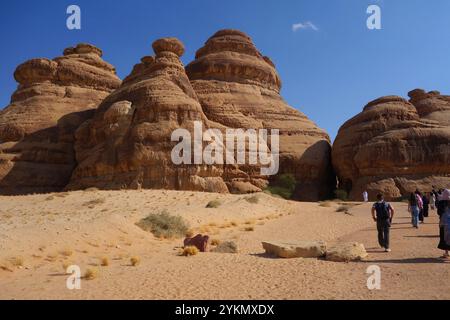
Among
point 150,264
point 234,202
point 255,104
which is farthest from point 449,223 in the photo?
point 255,104

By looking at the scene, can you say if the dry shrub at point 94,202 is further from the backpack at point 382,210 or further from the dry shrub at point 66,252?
the backpack at point 382,210

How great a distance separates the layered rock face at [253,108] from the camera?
42.1 m

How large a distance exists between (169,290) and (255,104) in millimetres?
42386

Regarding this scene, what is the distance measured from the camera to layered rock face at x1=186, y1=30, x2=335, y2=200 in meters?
42.1

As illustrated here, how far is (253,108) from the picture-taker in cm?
4781

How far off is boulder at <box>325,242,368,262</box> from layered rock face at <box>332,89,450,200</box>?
28.5m

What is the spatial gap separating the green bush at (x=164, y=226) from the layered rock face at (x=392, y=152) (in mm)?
25594

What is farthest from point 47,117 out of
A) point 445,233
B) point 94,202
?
point 445,233

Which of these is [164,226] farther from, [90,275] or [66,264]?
[90,275]

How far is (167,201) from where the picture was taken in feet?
76.8

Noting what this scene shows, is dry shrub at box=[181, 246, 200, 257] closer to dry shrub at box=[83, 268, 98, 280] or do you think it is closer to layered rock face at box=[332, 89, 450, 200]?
dry shrub at box=[83, 268, 98, 280]

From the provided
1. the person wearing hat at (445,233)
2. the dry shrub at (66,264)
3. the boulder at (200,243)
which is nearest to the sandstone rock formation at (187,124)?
the boulder at (200,243)
